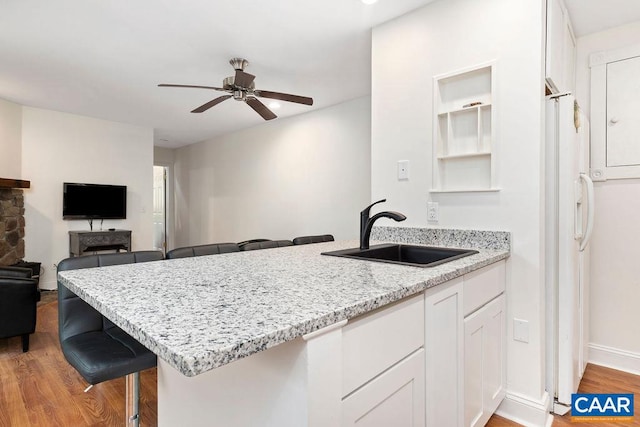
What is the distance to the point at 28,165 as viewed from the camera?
459 centimetres

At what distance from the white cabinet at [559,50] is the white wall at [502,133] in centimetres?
17

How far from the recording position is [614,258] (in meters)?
2.39

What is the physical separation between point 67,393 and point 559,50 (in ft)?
12.3

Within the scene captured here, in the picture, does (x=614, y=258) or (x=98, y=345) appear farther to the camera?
(x=614, y=258)

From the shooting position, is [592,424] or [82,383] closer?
[592,424]

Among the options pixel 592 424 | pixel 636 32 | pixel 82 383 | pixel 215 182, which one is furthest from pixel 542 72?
pixel 215 182

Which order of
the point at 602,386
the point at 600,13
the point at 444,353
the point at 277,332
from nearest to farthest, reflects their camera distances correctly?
the point at 277,332 < the point at 444,353 < the point at 602,386 < the point at 600,13

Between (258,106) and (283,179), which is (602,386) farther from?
(283,179)

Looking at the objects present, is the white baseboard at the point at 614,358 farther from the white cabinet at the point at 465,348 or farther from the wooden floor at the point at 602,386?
the white cabinet at the point at 465,348

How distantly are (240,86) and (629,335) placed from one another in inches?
136

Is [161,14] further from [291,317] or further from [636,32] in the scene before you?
[636,32]

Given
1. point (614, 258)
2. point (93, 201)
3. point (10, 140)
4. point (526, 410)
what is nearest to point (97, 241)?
point (93, 201)

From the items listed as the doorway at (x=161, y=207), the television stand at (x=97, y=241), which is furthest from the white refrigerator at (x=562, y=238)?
the doorway at (x=161, y=207)

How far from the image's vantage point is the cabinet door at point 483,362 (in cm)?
136
